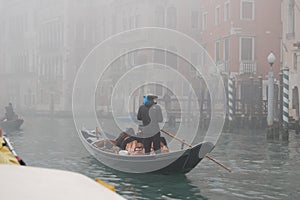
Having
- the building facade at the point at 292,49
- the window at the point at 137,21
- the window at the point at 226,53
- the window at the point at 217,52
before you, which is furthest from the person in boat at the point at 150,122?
the window at the point at 137,21

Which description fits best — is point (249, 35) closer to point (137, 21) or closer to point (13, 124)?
point (137, 21)

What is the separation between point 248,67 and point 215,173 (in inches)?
566

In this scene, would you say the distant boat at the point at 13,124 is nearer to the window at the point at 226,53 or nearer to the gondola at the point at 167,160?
the window at the point at 226,53

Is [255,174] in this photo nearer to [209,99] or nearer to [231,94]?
[231,94]

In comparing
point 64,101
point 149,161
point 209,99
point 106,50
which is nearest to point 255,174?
point 149,161

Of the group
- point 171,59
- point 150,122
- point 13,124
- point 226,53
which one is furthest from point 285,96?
point 171,59

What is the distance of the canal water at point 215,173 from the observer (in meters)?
6.74

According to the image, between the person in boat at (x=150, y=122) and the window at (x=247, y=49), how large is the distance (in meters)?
15.0

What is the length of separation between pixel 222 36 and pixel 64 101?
624 inches

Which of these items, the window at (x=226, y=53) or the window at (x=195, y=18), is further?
the window at (x=195, y=18)

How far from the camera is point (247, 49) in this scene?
22.6 m

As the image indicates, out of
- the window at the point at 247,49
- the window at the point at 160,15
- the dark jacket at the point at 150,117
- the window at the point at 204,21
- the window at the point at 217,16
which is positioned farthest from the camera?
the window at the point at 160,15

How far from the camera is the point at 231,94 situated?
18.3 metres

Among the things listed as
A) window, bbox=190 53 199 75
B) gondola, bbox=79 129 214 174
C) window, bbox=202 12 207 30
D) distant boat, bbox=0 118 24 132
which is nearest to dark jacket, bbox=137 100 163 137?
gondola, bbox=79 129 214 174
